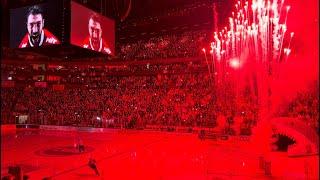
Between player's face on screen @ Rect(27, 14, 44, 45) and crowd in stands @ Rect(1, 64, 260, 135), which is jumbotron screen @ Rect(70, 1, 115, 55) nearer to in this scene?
player's face on screen @ Rect(27, 14, 44, 45)

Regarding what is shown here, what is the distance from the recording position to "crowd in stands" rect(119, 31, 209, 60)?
25.6 metres

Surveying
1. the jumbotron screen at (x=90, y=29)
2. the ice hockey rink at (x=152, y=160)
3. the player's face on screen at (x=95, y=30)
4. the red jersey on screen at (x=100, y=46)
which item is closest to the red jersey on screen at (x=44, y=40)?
the jumbotron screen at (x=90, y=29)

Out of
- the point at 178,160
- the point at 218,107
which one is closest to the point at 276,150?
the point at 178,160

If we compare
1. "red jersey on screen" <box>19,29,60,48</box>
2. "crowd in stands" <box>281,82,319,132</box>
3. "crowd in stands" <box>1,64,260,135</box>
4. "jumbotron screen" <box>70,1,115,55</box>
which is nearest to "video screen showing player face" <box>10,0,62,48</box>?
"red jersey on screen" <box>19,29,60,48</box>

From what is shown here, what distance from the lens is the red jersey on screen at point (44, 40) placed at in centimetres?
1026

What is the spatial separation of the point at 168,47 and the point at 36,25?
17.8m

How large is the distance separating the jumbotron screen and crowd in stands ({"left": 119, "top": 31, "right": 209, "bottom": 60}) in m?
13.8

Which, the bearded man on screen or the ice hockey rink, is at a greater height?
the bearded man on screen

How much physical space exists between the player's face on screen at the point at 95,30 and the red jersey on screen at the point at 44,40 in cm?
109

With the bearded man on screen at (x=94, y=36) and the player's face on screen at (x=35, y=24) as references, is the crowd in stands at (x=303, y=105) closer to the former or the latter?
the bearded man on screen at (x=94, y=36)

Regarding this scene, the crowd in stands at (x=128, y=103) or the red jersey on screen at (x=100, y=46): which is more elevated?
the red jersey on screen at (x=100, y=46)

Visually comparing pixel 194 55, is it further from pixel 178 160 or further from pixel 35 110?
pixel 178 160

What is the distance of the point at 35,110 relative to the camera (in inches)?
997

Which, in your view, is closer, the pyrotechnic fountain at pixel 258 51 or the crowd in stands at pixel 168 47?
the pyrotechnic fountain at pixel 258 51
